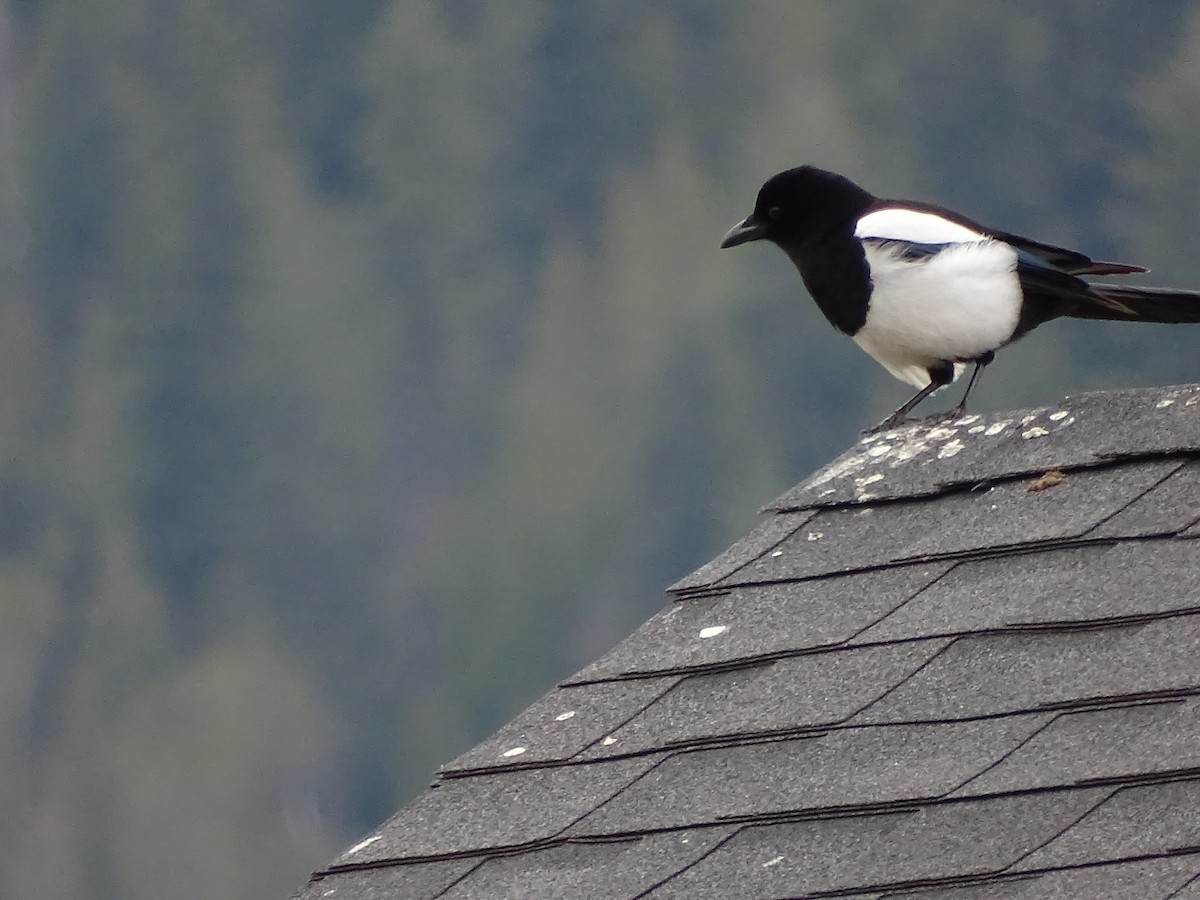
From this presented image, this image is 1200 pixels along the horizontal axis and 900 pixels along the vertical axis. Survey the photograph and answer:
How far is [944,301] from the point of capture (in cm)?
367

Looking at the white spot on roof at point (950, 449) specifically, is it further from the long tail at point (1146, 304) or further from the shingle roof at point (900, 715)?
the long tail at point (1146, 304)

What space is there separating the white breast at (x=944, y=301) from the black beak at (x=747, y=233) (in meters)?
0.42

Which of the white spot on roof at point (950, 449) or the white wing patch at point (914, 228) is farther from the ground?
the white wing patch at point (914, 228)

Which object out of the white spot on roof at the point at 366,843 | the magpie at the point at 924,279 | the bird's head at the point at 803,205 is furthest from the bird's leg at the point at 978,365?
the white spot on roof at the point at 366,843

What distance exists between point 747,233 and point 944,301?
0.64 meters

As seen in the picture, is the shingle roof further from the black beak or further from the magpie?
the black beak

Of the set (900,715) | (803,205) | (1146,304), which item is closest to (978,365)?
(803,205)

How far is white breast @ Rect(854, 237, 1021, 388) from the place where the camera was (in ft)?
11.8

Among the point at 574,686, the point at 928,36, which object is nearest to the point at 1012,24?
the point at 928,36

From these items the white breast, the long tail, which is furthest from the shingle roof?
the white breast

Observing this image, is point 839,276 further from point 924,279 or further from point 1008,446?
point 1008,446

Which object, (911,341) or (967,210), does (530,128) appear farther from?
(911,341)

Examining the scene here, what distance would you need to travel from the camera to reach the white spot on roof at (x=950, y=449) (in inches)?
102

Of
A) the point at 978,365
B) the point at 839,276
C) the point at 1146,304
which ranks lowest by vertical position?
the point at 978,365
